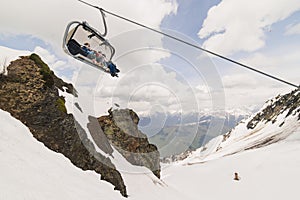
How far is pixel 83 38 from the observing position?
1357 cm

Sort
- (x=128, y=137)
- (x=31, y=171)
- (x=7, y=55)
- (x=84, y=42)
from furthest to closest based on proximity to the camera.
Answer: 1. (x=128, y=137)
2. (x=7, y=55)
3. (x=84, y=42)
4. (x=31, y=171)

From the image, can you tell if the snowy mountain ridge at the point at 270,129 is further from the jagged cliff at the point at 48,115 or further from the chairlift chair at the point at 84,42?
the chairlift chair at the point at 84,42

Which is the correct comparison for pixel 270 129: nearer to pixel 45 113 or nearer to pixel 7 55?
pixel 45 113

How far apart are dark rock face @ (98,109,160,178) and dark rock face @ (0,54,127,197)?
204 inches

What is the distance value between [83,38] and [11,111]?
271 inches

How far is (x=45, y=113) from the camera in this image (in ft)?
53.9

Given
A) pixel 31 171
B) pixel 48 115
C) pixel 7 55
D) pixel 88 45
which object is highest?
pixel 88 45

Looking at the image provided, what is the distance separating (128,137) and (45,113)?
11446 mm

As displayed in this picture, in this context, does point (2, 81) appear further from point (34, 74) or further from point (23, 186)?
point (23, 186)

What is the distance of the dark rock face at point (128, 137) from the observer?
949 inches

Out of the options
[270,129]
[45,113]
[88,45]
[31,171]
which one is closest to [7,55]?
[45,113]

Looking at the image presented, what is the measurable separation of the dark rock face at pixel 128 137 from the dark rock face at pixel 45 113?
5188 mm

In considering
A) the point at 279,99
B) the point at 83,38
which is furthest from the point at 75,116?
the point at 279,99

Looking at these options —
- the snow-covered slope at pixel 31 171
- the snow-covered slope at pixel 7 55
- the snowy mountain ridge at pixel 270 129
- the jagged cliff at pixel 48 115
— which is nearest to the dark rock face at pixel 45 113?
the jagged cliff at pixel 48 115
